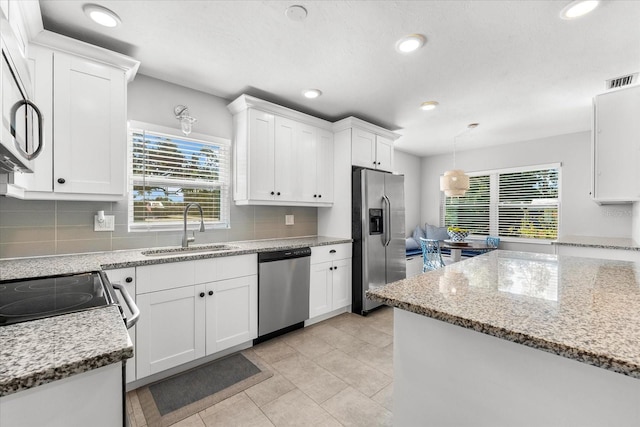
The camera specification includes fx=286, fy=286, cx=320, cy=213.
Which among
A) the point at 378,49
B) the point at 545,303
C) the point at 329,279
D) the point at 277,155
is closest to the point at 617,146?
the point at 378,49

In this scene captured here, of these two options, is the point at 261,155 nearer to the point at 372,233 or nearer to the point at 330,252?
the point at 330,252

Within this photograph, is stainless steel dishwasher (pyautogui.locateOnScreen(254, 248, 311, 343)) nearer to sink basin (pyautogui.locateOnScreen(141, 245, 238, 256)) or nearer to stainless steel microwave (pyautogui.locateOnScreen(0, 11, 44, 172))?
sink basin (pyautogui.locateOnScreen(141, 245, 238, 256))

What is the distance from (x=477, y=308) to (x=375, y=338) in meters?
2.08

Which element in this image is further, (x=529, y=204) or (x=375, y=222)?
(x=529, y=204)

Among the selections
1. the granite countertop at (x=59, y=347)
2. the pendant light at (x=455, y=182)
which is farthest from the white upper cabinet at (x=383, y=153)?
the granite countertop at (x=59, y=347)

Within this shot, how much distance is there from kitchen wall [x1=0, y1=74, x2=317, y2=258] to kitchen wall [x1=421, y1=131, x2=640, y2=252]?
4.05 metres

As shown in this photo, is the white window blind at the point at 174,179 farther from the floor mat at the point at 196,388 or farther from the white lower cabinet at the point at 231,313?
the floor mat at the point at 196,388

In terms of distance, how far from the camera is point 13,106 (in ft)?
3.31

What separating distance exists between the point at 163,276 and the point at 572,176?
569 centimetres

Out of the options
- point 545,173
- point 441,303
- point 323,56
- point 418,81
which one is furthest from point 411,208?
point 441,303

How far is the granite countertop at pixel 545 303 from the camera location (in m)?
0.68

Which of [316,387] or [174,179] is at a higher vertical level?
[174,179]

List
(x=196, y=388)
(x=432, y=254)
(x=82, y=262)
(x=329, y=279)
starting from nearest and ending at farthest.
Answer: (x=82, y=262), (x=196, y=388), (x=329, y=279), (x=432, y=254)

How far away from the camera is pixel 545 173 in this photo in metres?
4.73
